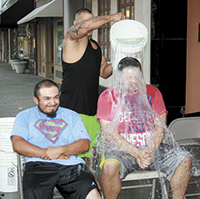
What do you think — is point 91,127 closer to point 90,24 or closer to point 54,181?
point 54,181

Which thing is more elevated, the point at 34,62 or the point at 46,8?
the point at 46,8

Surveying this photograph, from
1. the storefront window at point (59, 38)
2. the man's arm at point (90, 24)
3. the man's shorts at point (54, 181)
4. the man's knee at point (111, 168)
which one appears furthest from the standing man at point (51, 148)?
the storefront window at point (59, 38)

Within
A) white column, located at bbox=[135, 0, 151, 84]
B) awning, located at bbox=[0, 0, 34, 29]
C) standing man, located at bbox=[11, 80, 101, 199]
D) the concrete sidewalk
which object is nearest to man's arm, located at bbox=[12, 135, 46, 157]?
standing man, located at bbox=[11, 80, 101, 199]

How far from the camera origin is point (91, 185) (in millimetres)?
2686

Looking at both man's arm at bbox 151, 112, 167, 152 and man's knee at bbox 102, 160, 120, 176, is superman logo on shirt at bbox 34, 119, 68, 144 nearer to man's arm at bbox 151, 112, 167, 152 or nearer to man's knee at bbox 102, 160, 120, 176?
man's knee at bbox 102, 160, 120, 176

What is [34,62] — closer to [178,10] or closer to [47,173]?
[178,10]

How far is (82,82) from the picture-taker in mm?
3262

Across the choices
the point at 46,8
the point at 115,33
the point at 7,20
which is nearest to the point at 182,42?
the point at 115,33

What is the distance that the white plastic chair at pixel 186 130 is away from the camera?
3.51m

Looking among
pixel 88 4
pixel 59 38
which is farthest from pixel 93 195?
pixel 59 38

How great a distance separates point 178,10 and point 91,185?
4.15 meters

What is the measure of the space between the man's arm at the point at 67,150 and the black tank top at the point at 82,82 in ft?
1.54

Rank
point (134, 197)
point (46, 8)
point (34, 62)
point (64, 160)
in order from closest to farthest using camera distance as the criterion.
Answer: point (64, 160) → point (134, 197) → point (46, 8) → point (34, 62)

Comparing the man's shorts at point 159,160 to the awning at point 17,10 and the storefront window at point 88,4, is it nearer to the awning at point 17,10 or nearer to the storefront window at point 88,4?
the storefront window at point 88,4
